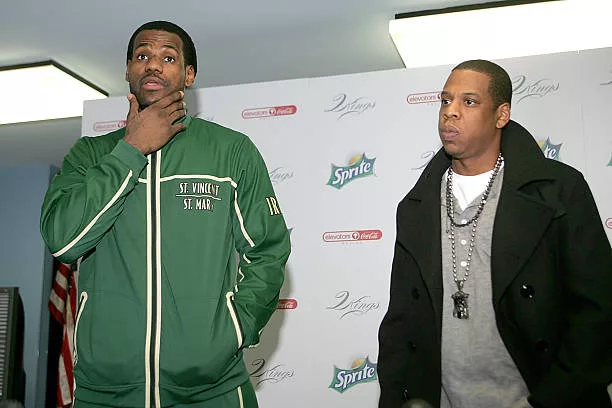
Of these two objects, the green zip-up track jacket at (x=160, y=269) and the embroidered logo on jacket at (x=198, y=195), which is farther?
the embroidered logo on jacket at (x=198, y=195)

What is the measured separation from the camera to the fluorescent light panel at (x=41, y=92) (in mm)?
4832

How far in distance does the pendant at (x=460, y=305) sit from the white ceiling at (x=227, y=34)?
2.37m

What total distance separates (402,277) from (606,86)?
2.21 meters

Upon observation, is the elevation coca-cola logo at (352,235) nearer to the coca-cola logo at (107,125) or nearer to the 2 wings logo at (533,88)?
the 2 wings logo at (533,88)

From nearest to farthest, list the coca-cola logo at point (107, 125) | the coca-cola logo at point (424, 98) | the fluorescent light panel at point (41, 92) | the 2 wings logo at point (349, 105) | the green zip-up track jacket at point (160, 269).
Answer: the green zip-up track jacket at point (160, 269) < the coca-cola logo at point (424, 98) < the 2 wings logo at point (349, 105) < the coca-cola logo at point (107, 125) < the fluorescent light panel at point (41, 92)

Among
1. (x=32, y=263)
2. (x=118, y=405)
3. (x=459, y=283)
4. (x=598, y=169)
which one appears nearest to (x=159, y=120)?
(x=118, y=405)

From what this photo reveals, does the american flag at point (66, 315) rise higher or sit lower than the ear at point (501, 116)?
lower

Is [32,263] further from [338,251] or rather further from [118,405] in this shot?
[118,405]

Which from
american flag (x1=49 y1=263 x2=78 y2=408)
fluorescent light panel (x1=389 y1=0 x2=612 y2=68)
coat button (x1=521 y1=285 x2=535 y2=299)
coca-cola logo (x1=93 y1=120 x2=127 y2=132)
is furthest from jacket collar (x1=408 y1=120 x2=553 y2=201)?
coca-cola logo (x1=93 y1=120 x2=127 y2=132)

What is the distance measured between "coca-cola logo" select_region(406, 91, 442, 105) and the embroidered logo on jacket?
2.25 meters

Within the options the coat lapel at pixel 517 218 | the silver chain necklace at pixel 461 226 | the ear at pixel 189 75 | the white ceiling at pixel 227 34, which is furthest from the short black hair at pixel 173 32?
the white ceiling at pixel 227 34

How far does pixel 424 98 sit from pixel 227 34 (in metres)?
1.25

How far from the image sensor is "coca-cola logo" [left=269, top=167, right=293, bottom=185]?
4094 mm

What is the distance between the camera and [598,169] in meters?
3.64
